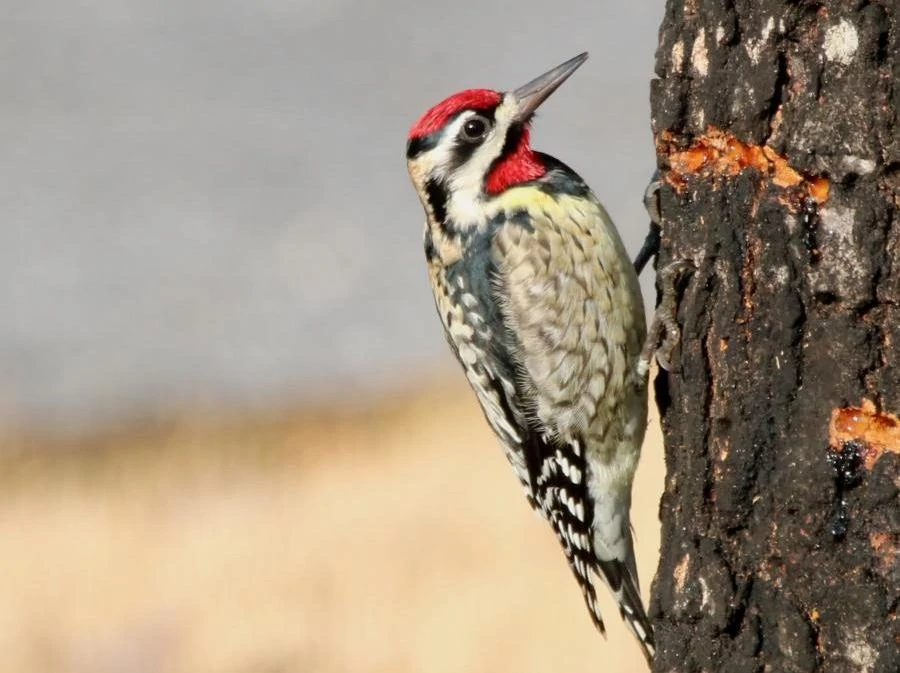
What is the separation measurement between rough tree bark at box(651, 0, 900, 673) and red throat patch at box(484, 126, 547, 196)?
0.92 m

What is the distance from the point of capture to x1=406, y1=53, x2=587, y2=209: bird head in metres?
4.50

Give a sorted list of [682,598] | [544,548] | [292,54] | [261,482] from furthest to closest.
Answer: [292,54]
[261,482]
[544,548]
[682,598]

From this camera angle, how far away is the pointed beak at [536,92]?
176 inches

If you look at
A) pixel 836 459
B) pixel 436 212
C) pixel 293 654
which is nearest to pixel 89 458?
pixel 293 654

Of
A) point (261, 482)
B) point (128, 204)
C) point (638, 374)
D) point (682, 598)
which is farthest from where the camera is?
point (128, 204)

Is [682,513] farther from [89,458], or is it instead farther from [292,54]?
[292,54]

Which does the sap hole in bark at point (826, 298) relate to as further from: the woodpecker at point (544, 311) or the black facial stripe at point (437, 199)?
the black facial stripe at point (437, 199)

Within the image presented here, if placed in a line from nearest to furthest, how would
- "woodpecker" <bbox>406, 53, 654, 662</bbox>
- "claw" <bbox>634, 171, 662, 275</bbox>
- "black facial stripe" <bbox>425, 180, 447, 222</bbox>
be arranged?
"claw" <bbox>634, 171, 662, 275</bbox> < "woodpecker" <bbox>406, 53, 654, 662</bbox> < "black facial stripe" <bbox>425, 180, 447, 222</bbox>

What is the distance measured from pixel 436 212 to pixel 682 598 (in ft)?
5.05

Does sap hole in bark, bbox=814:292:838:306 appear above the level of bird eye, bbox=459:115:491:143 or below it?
below

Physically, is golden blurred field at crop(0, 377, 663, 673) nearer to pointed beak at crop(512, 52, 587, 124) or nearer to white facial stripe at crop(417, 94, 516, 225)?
white facial stripe at crop(417, 94, 516, 225)

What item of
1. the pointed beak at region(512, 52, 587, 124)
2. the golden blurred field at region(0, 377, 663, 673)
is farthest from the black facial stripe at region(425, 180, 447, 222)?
the golden blurred field at region(0, 377, 663, 673)

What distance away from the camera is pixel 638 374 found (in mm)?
4395

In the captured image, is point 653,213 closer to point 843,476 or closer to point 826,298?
point 826,298
